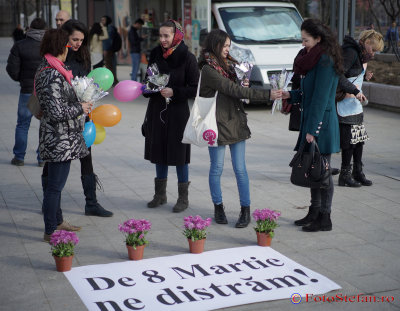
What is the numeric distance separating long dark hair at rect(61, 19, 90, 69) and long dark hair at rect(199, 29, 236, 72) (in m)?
1.15

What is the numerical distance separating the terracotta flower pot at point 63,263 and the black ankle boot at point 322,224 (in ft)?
7.12

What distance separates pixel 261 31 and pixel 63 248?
10.1m

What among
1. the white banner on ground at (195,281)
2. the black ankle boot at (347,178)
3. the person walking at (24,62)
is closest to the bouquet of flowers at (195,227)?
the white banner on ground at (195,281)

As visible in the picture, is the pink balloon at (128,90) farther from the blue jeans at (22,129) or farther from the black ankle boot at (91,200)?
the blue jeans at (22,129)

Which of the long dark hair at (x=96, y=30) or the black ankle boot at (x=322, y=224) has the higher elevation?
the long dark hair at (x=96, y=30)

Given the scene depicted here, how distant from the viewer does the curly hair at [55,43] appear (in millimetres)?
5215

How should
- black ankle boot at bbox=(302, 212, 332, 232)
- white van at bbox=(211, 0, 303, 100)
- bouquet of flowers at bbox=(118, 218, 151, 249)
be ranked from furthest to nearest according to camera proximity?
white van at bbox=(211, 0, 303, 100) < black ankle boot at bbox=(302, 212, 332, 232) < bouquet of flowers at bbox=(118, 218, 151, 249)

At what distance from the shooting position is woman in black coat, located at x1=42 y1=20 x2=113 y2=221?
232 inches

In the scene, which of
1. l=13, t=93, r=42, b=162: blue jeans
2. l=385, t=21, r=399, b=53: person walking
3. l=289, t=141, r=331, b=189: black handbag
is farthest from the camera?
l=385, t=21, r=399, b=53: person walking

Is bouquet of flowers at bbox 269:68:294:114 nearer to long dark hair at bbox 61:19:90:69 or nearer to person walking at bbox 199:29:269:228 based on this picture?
person walking at bbox 199:29:269:228

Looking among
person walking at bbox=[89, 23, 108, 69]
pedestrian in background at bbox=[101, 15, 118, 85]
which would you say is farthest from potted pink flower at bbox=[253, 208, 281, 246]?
pedestrian in background at bbox=[101, 15, 118, 85]

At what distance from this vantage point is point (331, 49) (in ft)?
17.6

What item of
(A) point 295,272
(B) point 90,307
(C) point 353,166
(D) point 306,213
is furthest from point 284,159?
(B) point 90,307

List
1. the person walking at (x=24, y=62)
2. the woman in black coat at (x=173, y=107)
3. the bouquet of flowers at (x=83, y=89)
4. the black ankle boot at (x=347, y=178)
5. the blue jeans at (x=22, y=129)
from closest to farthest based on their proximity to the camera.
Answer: the bouquet of flowers at (x=83, y=89) → the woman in black coat at (x=173, y=107) → the black ankle boot at (x=347, y=178) → the person walking at (x=24, y=62) → the blue jeans at (x=22, y=129)
